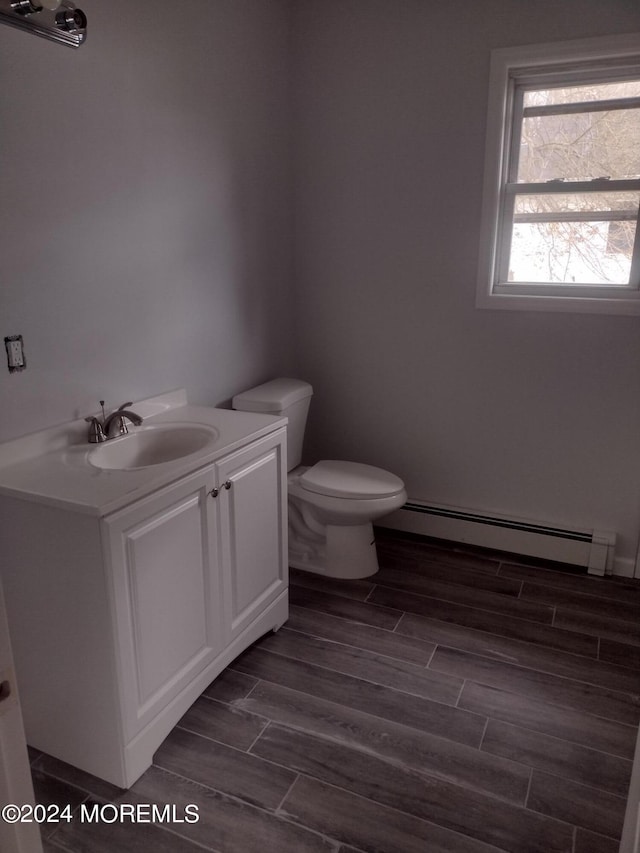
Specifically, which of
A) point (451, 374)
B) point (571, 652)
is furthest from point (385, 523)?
point (571, 652)

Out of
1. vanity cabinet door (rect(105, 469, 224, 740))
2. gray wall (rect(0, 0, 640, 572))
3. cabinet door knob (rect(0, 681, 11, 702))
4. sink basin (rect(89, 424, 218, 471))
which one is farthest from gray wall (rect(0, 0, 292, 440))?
cabinet door knob (rect(0, 681, 11, 702))

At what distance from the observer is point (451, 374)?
3.12 m

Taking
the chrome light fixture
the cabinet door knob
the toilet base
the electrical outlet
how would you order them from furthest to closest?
the toilet base < the electrical outlet < the chrome light fixture < the cabinet door knob

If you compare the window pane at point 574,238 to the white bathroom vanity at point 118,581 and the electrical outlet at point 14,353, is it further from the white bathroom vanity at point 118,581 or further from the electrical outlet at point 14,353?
the electrical outlet at point 14,353

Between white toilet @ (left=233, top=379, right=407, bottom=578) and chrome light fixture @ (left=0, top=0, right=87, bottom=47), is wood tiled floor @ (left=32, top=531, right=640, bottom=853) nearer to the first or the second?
white toilet @ (left=233, top=379, right=407, bottom=578)

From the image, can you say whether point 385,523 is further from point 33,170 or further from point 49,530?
point 33,170

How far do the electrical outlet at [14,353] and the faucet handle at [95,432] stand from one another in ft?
0.92

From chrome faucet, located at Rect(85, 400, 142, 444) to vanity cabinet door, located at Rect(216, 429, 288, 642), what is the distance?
375 millimetres

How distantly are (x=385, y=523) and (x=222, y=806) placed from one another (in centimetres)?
185

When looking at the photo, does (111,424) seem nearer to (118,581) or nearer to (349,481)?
(118,581)

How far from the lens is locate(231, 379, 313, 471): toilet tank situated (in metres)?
2.84

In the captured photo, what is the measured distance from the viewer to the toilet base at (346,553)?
289cm

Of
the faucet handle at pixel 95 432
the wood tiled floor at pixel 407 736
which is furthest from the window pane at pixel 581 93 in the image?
the faucet handle at pixel 95 432

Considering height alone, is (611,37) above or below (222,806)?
above
